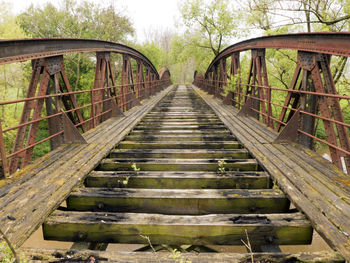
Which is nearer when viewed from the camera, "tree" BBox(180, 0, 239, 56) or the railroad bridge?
the railroad bridge

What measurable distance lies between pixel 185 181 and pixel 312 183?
5.68ft

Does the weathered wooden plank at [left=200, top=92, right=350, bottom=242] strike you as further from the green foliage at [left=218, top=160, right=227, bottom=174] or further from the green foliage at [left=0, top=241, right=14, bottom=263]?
the green foliage at [left=0, top=241, right=14, bottom=263]

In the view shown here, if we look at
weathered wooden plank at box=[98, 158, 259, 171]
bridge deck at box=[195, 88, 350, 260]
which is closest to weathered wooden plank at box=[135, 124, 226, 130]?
bridge deck at box=[195, 88, 350, 260]

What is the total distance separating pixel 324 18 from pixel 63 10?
67.3ft

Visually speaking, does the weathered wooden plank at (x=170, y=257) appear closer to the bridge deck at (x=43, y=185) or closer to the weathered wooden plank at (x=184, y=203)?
the bridge deck at (x=43, y=185)

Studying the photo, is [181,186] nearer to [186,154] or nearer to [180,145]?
[186,154]

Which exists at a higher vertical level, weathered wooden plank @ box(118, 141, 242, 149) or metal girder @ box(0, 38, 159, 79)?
metal girder @ box(0, 38, 159, 79)

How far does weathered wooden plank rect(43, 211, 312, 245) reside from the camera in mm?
2219

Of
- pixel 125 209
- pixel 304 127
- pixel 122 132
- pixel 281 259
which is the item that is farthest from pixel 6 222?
pixel 304 127

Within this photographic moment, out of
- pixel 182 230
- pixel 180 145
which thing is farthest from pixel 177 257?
pixel 180 145

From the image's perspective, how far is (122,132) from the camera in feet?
19.0

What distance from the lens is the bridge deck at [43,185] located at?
2.23 metres

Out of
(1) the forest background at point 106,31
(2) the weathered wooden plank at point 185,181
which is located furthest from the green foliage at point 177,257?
(1) the forest background at point 106,31

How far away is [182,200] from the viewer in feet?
9.00
